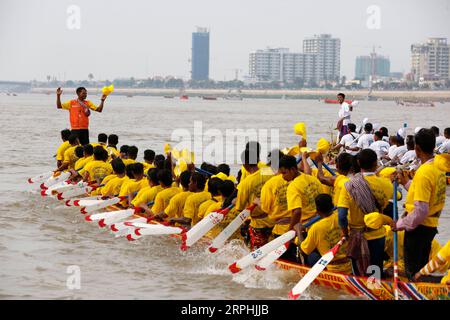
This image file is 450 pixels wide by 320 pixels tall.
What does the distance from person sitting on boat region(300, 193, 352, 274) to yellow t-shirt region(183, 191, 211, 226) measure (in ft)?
8.18

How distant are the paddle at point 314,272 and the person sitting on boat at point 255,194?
63.3 inches

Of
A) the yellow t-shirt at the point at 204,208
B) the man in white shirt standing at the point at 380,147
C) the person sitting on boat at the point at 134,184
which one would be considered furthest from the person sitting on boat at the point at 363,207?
the man in white shirt standing at the point at 380,147

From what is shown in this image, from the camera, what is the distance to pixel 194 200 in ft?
36.1

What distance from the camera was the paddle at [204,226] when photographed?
407 inches

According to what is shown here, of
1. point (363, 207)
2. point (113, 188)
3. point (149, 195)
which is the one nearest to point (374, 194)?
point (363, 207)

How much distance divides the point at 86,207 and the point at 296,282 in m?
5.35

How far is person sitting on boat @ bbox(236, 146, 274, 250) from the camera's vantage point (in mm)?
9969

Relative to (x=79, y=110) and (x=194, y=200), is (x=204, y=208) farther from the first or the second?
(x=79, y=110)

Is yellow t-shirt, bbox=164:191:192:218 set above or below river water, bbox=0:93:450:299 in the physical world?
above

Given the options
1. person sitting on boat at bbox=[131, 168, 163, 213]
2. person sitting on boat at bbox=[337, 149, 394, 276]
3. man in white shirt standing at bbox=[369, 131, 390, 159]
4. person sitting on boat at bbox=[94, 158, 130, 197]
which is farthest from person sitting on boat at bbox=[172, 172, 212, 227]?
man in white shirt standing at bbox=[369, 131, 390, 159]

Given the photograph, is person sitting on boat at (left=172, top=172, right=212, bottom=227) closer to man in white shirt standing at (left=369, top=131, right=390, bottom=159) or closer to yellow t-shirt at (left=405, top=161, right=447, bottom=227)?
yellow t-shirt at (left=405, top=161, right=447, bottom=227)

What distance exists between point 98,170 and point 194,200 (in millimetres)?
4142
